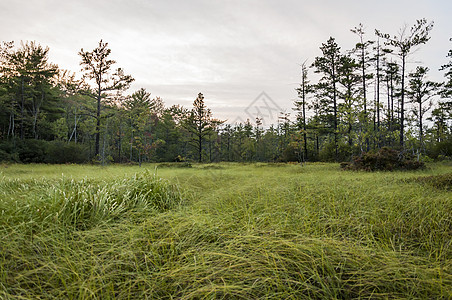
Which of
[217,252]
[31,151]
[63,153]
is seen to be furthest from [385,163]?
[31,151]

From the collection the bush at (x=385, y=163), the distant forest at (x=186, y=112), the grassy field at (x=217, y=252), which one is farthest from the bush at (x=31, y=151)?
the bush at (x=385, y=163)

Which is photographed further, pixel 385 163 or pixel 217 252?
pixel 385 163

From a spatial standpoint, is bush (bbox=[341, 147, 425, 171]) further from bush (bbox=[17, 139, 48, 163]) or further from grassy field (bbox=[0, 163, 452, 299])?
bush (bbox=[17, 139, 48, 163])

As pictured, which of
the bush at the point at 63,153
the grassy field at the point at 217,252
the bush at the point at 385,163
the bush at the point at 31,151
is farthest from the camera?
the bush at the point at 63,153

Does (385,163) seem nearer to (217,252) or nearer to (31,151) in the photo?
(217,252)

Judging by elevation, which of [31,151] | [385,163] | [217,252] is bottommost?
[217,252]

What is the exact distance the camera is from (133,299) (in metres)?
1.22

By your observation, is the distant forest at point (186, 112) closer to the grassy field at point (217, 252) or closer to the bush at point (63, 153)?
the bush at point (63, 153)

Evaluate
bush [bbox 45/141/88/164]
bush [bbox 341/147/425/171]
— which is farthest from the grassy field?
bush [bbox 45/141/88/164]

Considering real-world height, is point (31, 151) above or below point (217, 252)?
above

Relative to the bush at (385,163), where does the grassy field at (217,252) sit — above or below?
below

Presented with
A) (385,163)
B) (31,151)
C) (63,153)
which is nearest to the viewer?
(385,163)

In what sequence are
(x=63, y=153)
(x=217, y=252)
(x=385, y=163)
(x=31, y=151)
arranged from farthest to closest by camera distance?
(x=63, y=153) → (x=31, y=151) → (x=385, y=163) → (x=217, y=252)

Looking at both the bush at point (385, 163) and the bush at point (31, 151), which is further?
the bush at point (31, 151)
